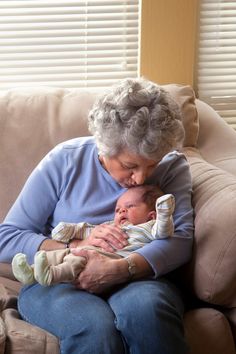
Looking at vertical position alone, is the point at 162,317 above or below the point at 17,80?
below

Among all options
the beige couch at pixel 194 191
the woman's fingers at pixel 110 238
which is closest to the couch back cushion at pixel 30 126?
the beige couch at pixel 194 191

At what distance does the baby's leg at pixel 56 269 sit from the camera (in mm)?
1718

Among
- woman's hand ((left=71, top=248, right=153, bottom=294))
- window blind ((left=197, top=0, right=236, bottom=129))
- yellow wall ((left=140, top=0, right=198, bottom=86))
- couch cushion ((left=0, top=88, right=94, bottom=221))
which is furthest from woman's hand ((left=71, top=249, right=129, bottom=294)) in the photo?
window blind ((left=197, top=0, right=236, bottom=129))

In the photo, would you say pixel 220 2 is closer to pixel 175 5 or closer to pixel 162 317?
pixel 175 5

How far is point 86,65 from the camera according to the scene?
8.89ft

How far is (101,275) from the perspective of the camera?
175cm

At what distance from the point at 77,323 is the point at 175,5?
1482 millimetres

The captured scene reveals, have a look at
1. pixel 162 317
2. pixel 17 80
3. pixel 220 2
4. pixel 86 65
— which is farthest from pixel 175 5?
pixel 162 317

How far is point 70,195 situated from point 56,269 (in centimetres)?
32

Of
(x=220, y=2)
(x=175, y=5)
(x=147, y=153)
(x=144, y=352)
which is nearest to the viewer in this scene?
(x=144, y=352)

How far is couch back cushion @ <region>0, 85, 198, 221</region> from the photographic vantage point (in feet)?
7.15

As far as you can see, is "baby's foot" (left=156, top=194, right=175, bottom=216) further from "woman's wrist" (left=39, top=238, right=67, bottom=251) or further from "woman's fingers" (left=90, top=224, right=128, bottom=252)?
"woman's wrist" (left=39, top=238, right=67, bottom=251)

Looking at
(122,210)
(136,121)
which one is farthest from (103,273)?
(136,121)

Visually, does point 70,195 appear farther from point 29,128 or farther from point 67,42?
point 67,42
